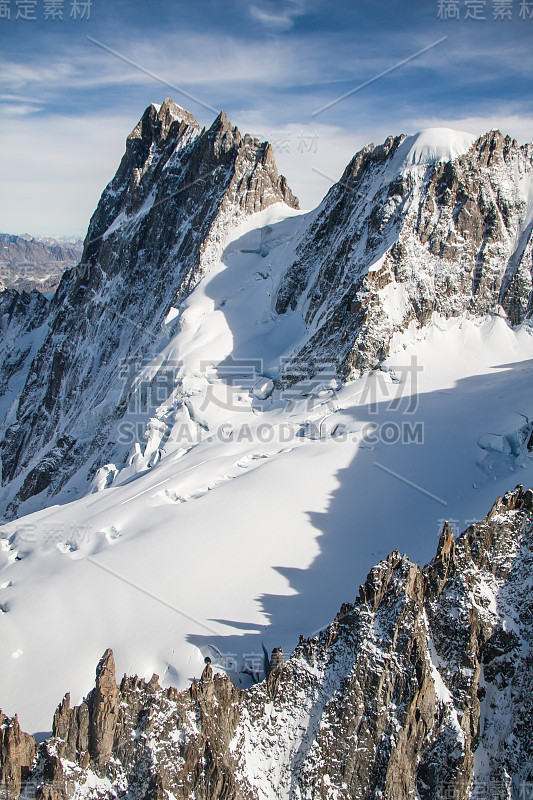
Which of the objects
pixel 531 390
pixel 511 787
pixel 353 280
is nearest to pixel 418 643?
pixel 511 787

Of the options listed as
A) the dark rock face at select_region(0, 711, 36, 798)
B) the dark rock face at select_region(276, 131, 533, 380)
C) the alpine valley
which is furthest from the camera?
the dark rock face at select_region(276, 131, 533, 380)

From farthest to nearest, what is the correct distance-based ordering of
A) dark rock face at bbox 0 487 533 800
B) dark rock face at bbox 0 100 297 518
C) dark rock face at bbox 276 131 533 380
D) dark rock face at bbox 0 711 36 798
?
dark rock face at bbox 0 100 297 518, dark rock face at bbox 276 131 533 380, dark rock face at bbox 0 487 533 800, dark rock face at bbox 0 711 36 798

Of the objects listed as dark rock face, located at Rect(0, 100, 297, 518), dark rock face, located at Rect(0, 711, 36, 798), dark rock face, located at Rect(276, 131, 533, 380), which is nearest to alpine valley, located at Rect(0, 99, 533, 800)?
dark rock face, located at Rect(0, 711, 36, 798)

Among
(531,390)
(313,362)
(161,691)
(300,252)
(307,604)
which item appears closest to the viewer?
(161,691)

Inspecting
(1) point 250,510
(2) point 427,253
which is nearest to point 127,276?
(2) point 427,253

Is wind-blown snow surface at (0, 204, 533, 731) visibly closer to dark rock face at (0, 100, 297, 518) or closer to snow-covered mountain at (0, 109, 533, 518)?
snow-covered mountain at (0, 109, 533, 518)

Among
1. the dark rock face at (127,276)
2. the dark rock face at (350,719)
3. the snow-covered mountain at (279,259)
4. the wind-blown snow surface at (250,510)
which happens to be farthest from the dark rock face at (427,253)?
the dark rock face at (350,719)

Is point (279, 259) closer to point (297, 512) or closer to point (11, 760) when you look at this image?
point (297, 512)

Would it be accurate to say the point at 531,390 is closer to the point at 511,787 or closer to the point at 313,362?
the point at 313,362
